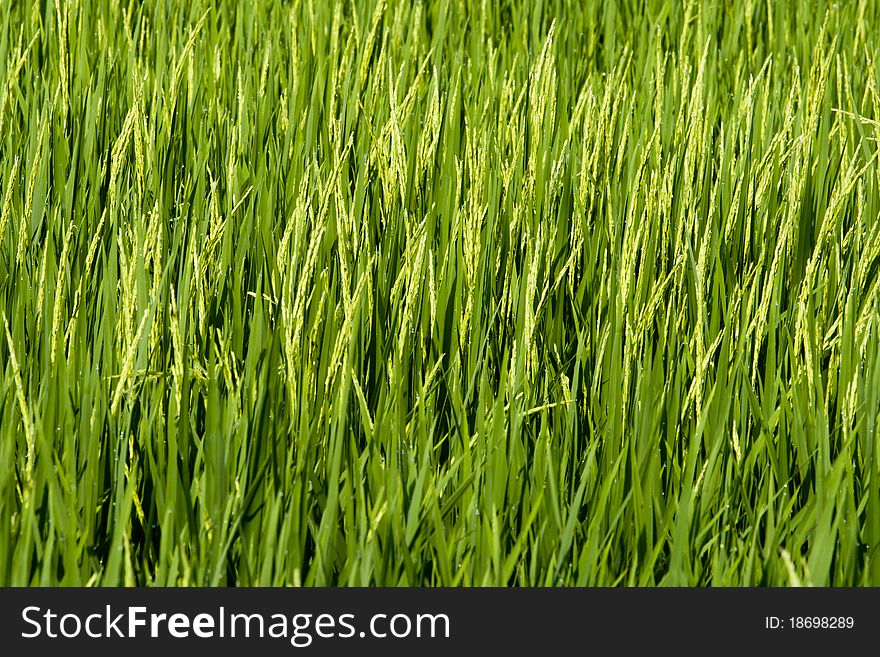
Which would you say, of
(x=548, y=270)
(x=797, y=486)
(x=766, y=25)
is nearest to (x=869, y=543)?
(x=797, y=486)

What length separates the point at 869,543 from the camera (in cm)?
146

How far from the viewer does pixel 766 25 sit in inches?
138

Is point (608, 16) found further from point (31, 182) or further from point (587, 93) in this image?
point (31, 182)

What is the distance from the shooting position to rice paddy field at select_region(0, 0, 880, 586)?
1.40 meters

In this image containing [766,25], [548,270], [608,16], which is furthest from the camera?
[766,25]

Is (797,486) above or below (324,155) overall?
below

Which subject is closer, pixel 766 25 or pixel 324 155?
pixel 324 155

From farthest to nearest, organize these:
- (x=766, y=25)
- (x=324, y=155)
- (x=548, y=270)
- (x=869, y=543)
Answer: (x=766, y=25) < (x=324, y=155) < (x=548, y=270) < (x=869, y=543)

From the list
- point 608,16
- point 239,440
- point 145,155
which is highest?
point 608,16

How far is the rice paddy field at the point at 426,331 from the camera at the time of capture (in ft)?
4.58

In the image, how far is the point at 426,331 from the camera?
1850 mm

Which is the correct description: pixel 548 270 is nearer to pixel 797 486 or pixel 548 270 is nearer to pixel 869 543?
pixel 797 486
